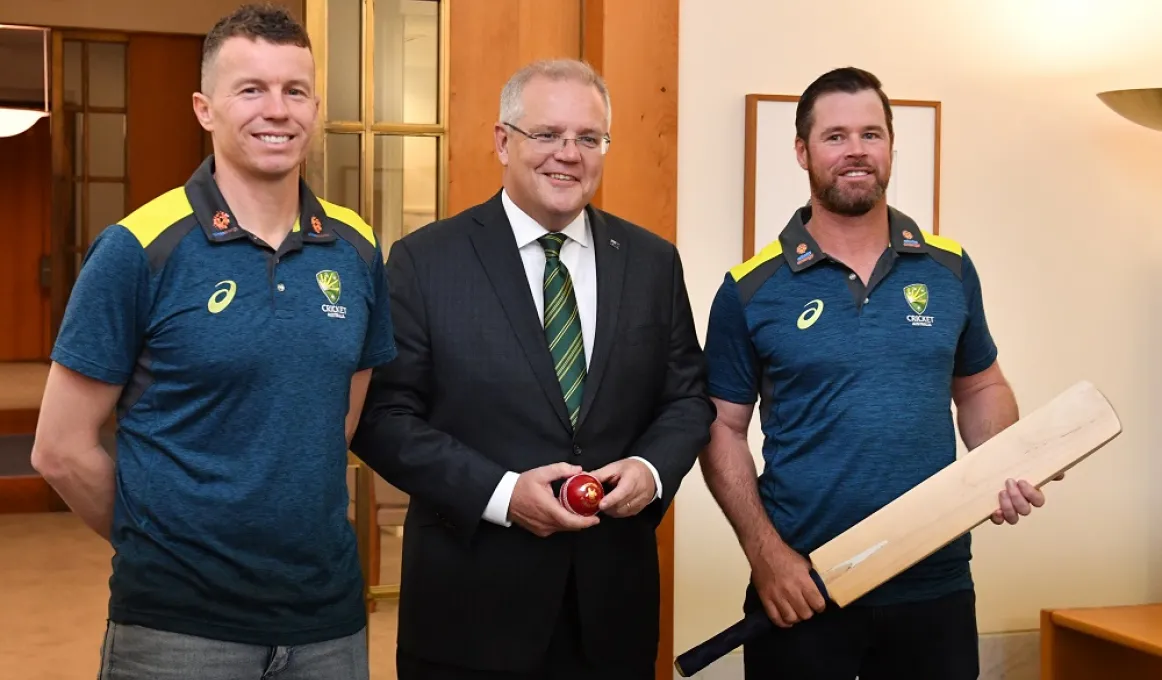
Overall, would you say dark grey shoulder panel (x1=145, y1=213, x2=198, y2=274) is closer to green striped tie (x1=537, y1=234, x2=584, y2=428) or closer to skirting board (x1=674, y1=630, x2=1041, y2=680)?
green striped tie (x1=537, y1=234, x2=584, y2=428)

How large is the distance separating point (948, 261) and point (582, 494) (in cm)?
86

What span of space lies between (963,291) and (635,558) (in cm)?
78

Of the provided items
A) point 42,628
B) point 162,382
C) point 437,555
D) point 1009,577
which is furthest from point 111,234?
point 42,628

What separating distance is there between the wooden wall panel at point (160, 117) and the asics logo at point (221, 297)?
7.65 m

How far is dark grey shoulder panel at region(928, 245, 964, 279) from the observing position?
7.77 feet

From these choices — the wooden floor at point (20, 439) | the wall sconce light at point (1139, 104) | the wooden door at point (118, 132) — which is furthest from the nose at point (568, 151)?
the wooden door at point (118, 132)

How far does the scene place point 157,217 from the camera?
1780 mm

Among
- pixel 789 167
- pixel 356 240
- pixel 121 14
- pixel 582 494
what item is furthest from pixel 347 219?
pixel 121 14

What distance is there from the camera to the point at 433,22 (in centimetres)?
316

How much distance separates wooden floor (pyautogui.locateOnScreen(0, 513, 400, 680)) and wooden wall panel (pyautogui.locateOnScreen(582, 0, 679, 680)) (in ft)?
3.42

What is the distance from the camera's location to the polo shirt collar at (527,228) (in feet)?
7.52

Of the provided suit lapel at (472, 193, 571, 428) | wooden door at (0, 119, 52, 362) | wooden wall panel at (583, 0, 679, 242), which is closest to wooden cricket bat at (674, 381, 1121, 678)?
suit lapel at (472, 193, 571, 428)

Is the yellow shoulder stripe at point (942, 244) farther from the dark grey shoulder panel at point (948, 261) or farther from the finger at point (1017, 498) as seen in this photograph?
the finger at point (1017, 498)

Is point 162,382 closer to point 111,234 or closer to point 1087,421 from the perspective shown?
point 111,234
